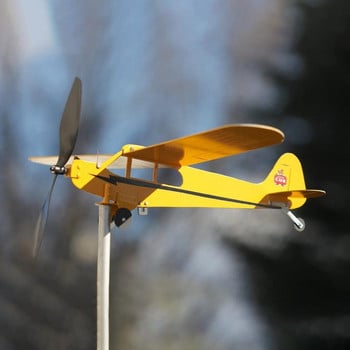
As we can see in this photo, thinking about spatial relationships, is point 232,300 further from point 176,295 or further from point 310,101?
point 310,101

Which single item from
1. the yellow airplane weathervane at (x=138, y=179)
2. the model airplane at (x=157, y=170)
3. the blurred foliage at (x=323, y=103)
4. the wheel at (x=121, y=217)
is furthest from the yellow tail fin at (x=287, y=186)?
the wheel at (x=121, y=217)

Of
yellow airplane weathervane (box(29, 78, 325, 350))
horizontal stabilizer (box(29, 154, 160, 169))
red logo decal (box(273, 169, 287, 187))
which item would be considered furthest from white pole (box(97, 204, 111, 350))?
red logo decal (box(273, 169, 287, 187))

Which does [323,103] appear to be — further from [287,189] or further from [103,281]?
[103,281]

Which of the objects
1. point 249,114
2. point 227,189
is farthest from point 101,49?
point 227,189

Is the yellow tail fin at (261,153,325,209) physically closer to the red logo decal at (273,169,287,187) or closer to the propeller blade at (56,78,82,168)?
the red logo decal at (273,169,287,187)

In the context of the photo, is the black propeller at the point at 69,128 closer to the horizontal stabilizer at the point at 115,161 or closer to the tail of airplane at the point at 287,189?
the horizontal stabilizer at the point at 115,161

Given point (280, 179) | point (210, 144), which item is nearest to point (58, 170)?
point (210, 144)

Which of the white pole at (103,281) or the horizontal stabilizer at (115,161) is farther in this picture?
the horizontal stabilizer at (115,161)
